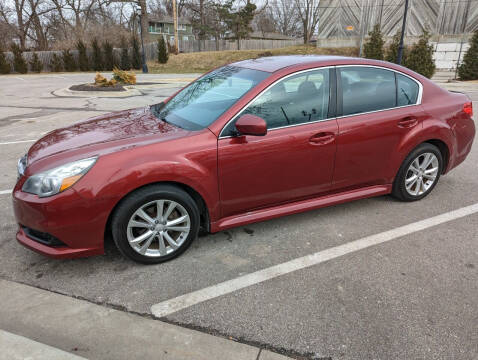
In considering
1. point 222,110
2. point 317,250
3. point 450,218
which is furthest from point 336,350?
point 450,218

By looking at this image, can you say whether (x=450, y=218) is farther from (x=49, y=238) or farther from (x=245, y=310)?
(x=49, y=238)

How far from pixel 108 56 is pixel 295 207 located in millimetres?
32728

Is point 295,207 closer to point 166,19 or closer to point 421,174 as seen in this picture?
point 421,174

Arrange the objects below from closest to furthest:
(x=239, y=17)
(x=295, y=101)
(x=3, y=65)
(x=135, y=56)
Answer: (x=295, y=101) < (x=3, y=65) < (x=135, y=56) < (x=239, y=17)

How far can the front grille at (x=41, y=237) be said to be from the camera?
277cm

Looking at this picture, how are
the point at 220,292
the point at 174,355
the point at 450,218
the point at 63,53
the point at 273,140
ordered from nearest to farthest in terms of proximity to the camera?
1. the point at 174,355
2. the point at 220,292
3. the point at 273,140
4. the point at 450,218
5. the point at 63,53

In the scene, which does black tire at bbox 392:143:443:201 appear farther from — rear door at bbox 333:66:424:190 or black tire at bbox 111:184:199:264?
black tire at bbox 111:184:199:264

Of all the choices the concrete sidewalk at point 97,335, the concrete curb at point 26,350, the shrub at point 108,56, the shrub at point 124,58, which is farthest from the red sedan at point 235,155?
the shrub at point 124,58

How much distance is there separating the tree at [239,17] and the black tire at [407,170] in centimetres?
4946

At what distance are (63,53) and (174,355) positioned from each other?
34854 millimetres

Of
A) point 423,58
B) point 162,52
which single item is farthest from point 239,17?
point 423,58

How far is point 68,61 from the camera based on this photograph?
3133 centimetres

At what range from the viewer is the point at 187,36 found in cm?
6400

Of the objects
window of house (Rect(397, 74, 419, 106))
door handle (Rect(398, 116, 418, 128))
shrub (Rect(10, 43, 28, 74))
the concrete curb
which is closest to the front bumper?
the concrete curb
